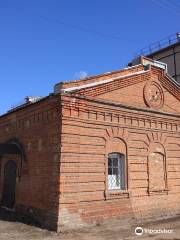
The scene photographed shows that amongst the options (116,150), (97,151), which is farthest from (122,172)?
(97,151)

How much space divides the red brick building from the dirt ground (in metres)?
0.35

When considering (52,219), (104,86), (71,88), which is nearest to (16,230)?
(52,219)

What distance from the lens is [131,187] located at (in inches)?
432

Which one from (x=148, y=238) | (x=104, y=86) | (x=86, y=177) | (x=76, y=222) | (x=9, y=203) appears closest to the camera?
(x=148, y=238)

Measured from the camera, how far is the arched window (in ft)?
35.5

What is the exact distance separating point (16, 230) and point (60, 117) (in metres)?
3.62

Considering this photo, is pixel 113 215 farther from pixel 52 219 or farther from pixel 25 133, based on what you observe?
pixel 25 133

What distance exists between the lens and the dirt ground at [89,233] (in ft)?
27.6

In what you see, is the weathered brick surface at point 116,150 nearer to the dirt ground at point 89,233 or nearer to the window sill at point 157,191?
the window sill at point 157,191

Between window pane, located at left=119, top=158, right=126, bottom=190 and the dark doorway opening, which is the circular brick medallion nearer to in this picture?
window pane, located at left=119, top=158, right=126, bottom=190

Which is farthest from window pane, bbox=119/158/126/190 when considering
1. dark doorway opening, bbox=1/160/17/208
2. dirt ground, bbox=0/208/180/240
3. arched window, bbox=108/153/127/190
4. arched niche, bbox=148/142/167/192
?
dark doorway opening, bbox=1/160/17/208

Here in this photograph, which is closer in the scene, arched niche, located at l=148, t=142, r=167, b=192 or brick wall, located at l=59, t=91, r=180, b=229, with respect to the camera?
brick wall, located at l=59, t=91, r=180, b=229

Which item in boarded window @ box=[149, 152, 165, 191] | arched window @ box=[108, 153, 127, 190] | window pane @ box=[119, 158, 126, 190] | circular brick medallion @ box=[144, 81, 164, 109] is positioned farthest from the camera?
circular brick medallion @ box=[144, 81, 164, 109]

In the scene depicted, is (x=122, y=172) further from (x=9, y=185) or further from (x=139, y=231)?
(x=9, y=185)
